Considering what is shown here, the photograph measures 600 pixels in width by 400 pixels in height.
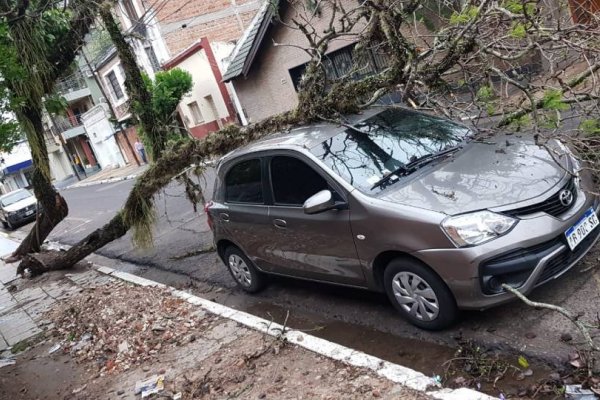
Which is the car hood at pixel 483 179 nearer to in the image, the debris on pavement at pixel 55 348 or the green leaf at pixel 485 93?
the green leaf at pixel 485 93

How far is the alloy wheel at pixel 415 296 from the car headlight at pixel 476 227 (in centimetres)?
50

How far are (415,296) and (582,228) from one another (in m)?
1.37

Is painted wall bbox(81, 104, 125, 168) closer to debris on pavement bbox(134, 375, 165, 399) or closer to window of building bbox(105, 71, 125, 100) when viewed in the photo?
window of building bbox(105, 71, 125, 100)

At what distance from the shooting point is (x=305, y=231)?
4.87 meters

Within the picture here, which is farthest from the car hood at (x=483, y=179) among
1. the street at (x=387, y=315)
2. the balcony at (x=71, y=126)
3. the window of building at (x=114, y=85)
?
the balcony at (x=71, y=126)

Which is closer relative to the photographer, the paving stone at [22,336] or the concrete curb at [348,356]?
the concrete curb at [348,356]

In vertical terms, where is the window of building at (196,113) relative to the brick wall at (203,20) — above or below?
below

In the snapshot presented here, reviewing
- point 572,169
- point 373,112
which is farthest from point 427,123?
point 572,169

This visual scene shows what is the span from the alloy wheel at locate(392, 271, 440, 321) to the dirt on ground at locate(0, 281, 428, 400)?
0.68 m

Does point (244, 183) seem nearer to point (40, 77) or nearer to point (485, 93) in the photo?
point (485, 93)

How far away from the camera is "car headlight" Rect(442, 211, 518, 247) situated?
372cm

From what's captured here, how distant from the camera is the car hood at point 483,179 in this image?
3.91m

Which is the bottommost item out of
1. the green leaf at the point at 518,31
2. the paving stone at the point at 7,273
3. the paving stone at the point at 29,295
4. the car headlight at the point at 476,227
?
the paving stone at the point at 29,295

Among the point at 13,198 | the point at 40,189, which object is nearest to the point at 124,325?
the point at 40,189
